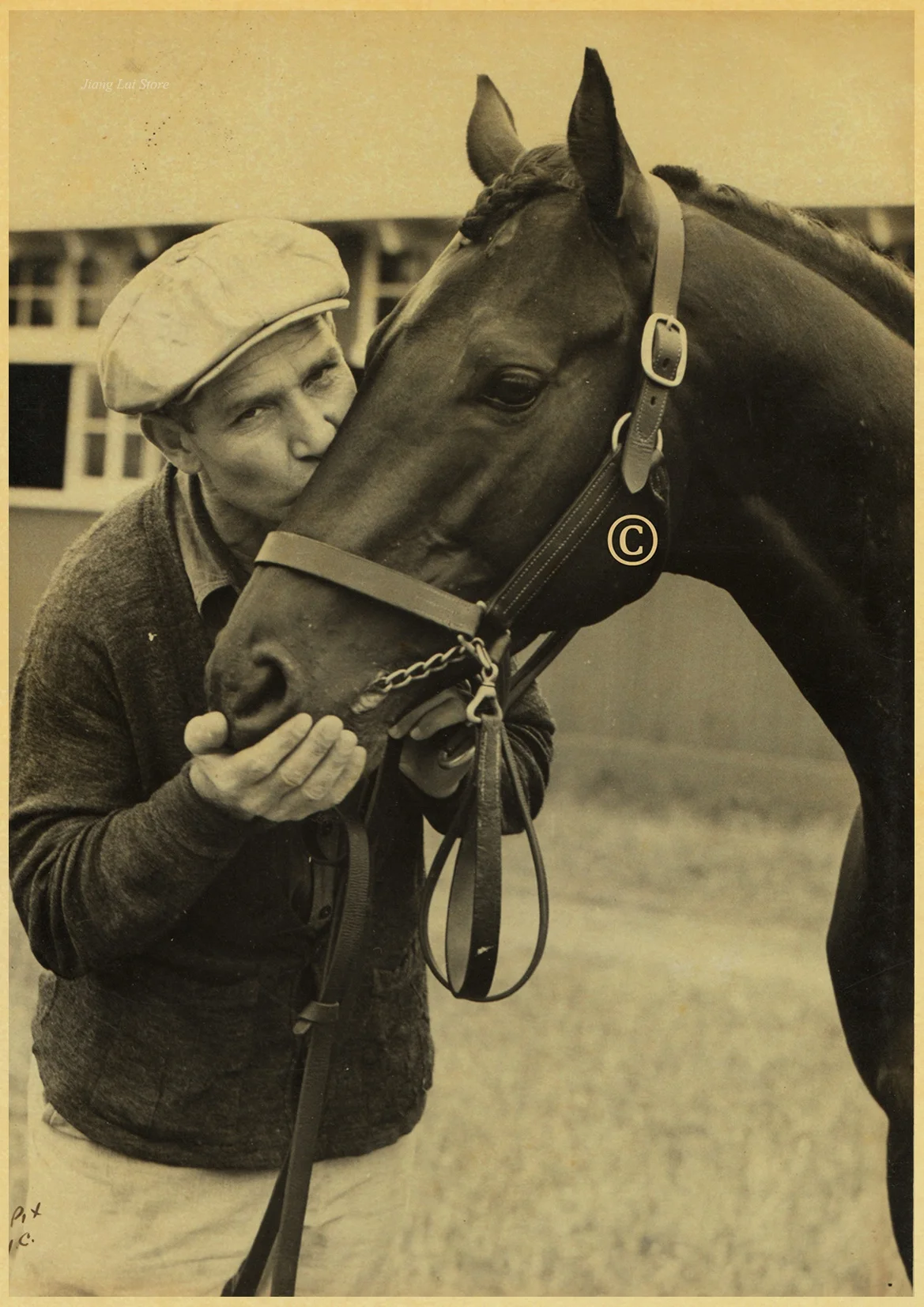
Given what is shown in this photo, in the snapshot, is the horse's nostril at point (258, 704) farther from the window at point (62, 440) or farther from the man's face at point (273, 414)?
the window at point (62, 440)

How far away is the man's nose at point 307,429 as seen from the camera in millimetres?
1580

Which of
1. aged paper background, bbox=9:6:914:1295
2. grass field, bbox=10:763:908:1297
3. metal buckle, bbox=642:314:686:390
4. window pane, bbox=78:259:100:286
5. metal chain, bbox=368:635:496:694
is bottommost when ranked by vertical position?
grass field, bbox=10:763:908:1297

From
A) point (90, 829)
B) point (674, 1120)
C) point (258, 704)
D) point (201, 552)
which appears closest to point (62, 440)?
point (201, 552)

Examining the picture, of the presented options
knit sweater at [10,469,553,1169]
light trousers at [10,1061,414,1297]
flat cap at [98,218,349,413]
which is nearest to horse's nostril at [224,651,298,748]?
knit sweater at [10,469,553,1169]

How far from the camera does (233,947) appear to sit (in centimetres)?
175

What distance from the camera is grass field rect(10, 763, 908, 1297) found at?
2.00 meters

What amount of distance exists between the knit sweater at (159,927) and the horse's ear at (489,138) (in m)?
0.66

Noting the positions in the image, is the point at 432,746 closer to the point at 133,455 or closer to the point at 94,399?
the point at 94,399

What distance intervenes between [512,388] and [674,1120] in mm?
1649

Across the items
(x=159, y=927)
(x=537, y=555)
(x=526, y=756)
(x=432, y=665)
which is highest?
(x=537, y=555)

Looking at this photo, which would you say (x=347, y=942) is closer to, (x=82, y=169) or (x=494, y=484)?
(x=494, y=484)

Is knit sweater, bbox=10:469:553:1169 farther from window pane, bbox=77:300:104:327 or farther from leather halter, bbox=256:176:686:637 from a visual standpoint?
window pane, bbox=77:300:104:327

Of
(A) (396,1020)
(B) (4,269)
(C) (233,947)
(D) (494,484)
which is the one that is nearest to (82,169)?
(B) (4,269)

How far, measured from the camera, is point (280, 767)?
4.69 ft
